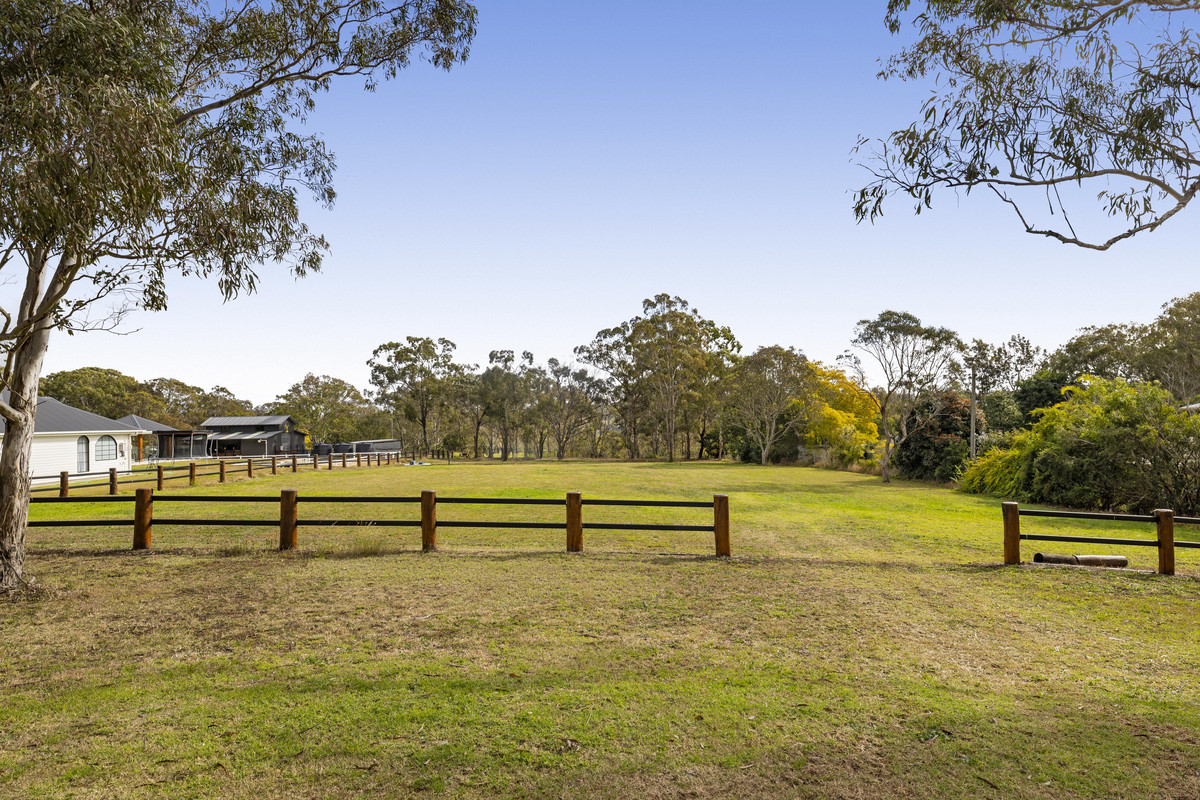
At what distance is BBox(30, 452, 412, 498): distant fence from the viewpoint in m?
22.5

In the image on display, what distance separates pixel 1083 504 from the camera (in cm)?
1781

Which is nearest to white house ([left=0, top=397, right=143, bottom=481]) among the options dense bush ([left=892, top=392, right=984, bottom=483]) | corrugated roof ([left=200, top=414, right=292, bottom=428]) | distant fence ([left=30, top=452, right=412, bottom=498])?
distant fence ([left=30, top=452, right=412, bottom=498])

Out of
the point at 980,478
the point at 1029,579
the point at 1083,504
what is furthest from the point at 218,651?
the point at 980,478

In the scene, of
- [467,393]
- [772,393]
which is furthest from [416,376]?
[772,393]

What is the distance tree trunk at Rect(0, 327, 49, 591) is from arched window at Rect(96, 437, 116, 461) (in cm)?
3323

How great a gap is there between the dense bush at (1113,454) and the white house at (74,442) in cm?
3720

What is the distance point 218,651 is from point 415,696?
227cm

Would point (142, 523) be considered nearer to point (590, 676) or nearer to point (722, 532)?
point (590, 676)

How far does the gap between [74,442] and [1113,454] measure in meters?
42.7

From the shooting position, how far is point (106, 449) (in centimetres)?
3606

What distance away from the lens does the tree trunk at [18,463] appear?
787 centimetres

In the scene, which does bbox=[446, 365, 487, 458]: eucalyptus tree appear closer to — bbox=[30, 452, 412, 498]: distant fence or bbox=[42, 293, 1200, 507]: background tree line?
bbox=[42, 293, 1200, 507]: background tree line

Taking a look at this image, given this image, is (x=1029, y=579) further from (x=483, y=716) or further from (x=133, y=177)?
(x=133, y=177)

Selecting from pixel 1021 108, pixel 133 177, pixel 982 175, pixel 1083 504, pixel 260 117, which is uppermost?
pixel 260 117
